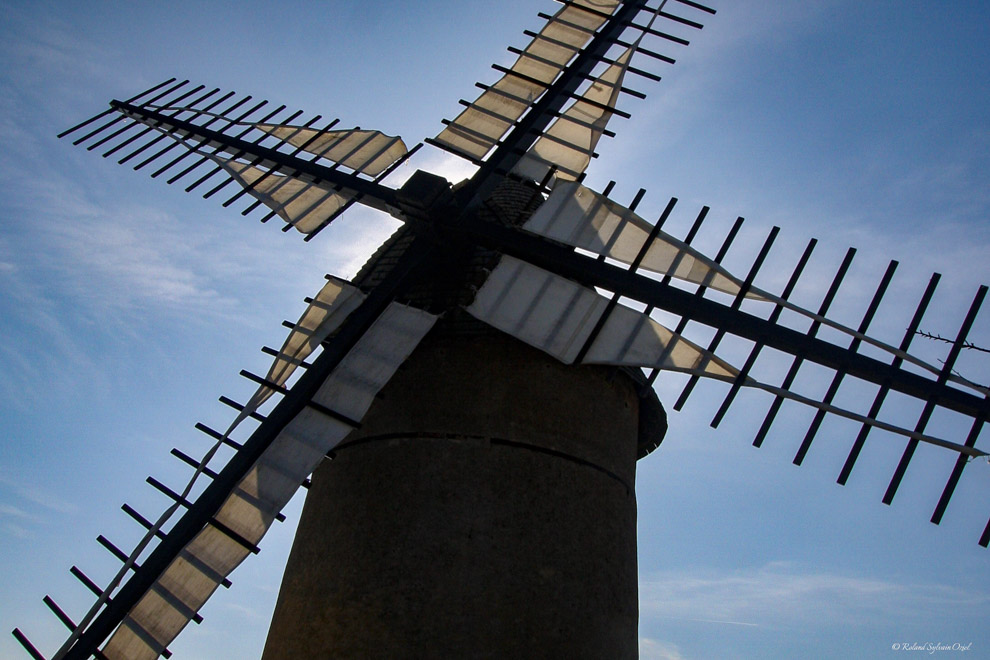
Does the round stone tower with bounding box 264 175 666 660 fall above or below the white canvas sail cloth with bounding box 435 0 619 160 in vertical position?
below

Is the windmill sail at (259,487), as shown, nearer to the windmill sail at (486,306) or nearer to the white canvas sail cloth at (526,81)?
the windmill sail at (486,306)

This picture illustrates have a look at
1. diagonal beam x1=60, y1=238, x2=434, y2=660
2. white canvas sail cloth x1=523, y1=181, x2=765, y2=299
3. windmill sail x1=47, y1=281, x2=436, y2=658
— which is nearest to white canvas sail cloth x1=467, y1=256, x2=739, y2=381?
white canvas sail cloth x1=523, y1=181, x2=765, y2=299

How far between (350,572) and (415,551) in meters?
0.41

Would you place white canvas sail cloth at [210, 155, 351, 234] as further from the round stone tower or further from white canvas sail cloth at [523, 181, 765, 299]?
white canvas sail cloth at [523, 181, 765, 299]

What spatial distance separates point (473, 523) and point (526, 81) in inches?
141

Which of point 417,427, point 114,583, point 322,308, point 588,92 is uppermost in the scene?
point 588,92

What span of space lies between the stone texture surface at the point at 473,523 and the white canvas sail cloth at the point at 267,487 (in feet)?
0.62

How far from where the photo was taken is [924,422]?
412 centimetres

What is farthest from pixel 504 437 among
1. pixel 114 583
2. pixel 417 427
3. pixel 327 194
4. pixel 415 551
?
pixel 327 194

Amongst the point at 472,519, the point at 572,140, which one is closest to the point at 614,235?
the point at 572,140

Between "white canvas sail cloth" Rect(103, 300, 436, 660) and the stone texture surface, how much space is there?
189 mm

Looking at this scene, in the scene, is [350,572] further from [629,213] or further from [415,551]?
[629,213]

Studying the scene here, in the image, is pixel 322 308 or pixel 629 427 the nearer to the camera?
pixel 629 427

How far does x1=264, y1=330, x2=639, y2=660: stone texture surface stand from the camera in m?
3.93
